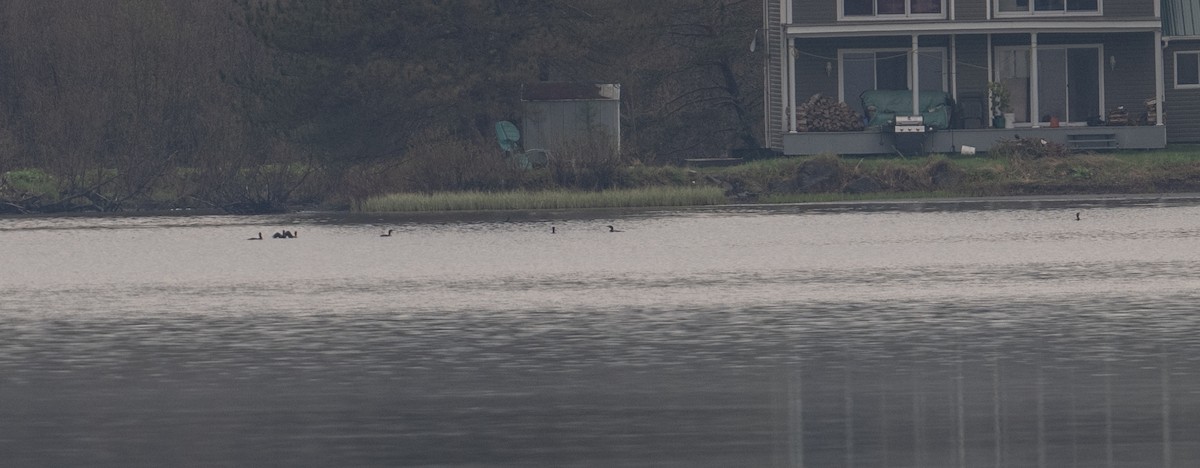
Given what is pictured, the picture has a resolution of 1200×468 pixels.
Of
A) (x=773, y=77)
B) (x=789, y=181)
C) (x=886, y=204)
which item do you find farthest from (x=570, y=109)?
(x=886, y=204)

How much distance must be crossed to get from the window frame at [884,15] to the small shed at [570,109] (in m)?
6.29

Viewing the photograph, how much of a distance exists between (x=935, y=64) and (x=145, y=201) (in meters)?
21.5

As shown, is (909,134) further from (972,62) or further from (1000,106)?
(972,62)

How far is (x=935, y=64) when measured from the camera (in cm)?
5581

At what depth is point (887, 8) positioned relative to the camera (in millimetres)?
54188

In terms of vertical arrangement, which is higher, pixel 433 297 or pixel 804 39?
pixel 804 39

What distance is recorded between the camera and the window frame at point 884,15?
177 ft

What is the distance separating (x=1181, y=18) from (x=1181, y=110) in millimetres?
2434

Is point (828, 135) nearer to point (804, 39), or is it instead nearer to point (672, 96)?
point (804, 39)

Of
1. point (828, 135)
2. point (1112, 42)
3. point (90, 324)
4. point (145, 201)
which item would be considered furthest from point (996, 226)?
point (145, 201)

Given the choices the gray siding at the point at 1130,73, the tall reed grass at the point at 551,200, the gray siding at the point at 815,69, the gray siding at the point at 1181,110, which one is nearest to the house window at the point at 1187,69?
the gray siding at the point at 1181,110

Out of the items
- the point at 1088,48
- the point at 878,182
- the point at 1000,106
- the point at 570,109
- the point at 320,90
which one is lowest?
the point at 878,182

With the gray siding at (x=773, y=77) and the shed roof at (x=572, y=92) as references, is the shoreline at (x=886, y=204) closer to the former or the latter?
the shed roof at (x=572, y=92)

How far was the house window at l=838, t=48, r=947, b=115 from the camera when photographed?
55375mm
